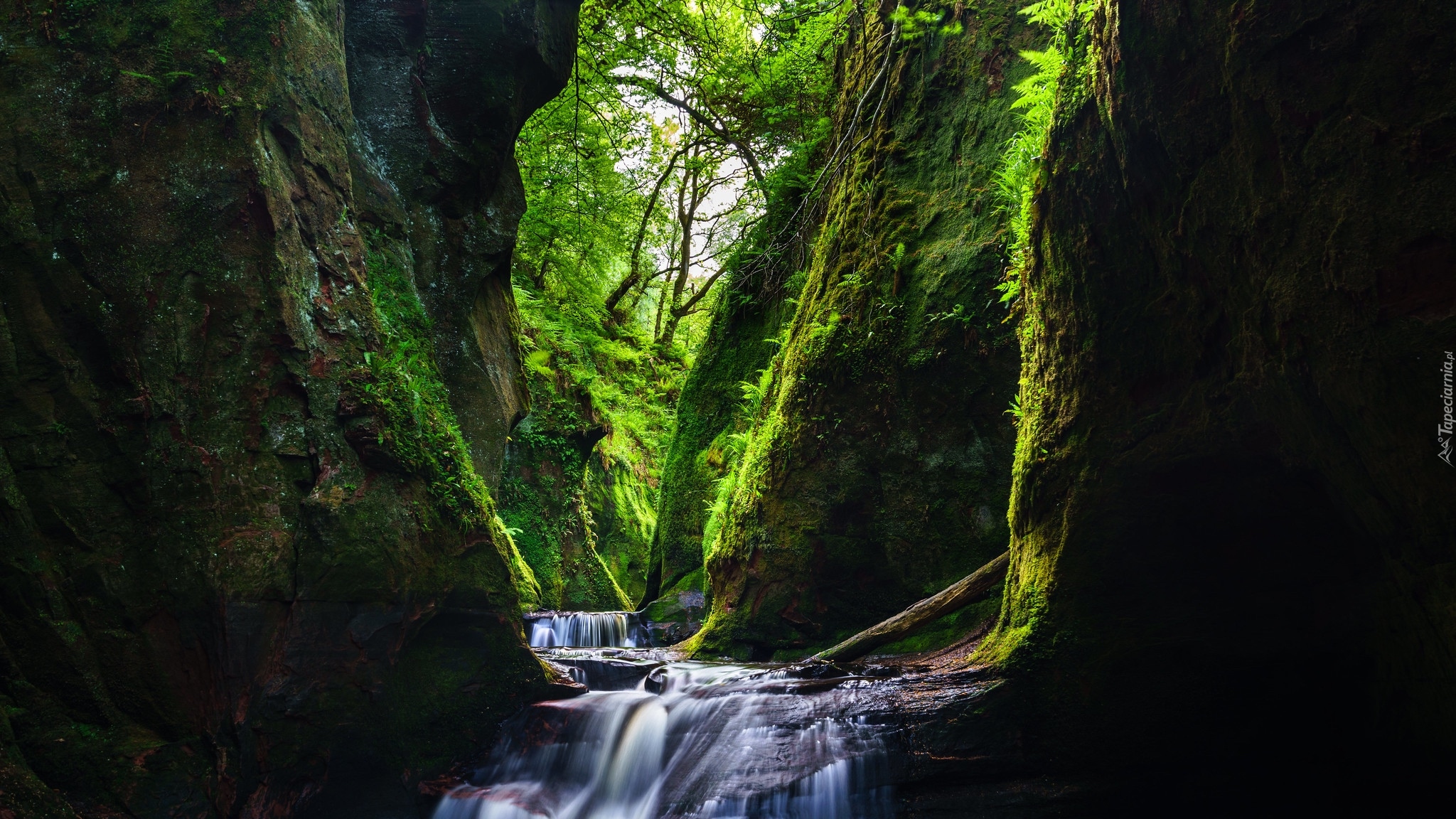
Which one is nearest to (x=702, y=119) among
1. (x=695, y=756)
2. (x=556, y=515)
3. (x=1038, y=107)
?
(x=1038, y=107)

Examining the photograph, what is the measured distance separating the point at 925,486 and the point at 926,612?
1555mm

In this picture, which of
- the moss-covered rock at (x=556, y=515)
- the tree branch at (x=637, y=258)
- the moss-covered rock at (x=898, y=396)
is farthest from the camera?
the tree branch at (x=637, y=258)

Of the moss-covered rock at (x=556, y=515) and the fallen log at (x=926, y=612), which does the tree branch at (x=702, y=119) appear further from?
the fallen log at (x=926, y=612)

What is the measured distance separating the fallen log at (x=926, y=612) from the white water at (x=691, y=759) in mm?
755

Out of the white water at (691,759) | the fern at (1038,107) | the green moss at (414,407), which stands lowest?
the white water at (691,759)

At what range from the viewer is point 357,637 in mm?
4691

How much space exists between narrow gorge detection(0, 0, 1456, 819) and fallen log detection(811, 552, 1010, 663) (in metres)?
0.03

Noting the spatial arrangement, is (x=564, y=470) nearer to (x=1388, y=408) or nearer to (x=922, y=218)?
(x=922, y=218)

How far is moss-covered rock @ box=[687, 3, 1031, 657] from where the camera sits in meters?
6.96

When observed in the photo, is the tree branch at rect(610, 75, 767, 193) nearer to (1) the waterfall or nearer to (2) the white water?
(1) the waterfall

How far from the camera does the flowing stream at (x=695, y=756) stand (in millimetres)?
4441

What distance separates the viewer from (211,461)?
438 cm

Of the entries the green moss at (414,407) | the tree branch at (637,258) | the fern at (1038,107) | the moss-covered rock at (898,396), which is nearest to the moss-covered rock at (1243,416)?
the fern at (1038,107)

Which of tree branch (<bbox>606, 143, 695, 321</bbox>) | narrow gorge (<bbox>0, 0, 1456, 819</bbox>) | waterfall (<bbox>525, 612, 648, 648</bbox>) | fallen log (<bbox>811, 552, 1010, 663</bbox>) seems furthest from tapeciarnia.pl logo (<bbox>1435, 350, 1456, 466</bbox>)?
tree branch (<bbox>606, 143, 695, 321</bbox>)
